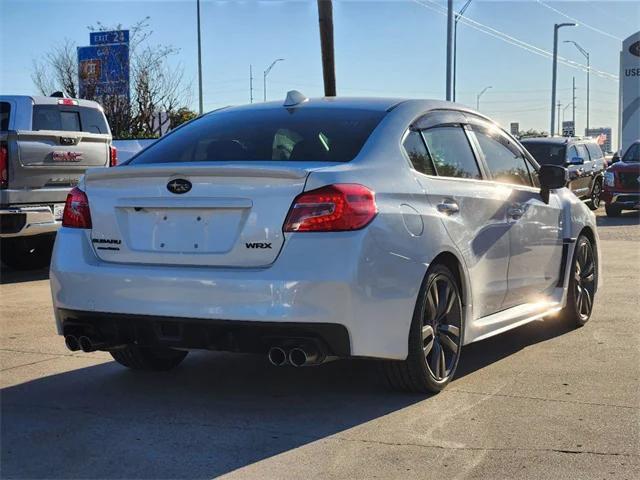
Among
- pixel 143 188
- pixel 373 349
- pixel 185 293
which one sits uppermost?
pixel 143 188

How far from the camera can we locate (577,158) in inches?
779

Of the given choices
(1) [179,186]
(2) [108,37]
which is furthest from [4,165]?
(2) [108,37]

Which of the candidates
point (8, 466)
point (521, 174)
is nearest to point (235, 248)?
point (8, 466)

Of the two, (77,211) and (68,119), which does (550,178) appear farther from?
(68,119)

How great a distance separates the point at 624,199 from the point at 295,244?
1747cm

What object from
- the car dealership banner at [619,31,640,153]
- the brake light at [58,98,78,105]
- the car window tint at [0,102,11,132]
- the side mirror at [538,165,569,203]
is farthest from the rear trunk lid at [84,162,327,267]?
the car dealership banner at [619,31,640,153]

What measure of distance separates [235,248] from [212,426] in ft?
2.85

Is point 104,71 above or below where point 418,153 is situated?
above

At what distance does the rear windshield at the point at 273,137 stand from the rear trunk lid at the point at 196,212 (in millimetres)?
348

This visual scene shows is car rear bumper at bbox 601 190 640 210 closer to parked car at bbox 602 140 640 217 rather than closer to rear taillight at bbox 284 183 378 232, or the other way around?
parked car at bbox 602 140 640 217

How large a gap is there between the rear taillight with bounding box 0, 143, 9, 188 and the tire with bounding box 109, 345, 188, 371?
4.95 m

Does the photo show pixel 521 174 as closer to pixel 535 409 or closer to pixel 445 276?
pixel 445 276

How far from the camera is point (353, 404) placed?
483 centimetres

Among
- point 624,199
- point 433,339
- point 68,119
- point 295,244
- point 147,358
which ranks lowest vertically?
point 147,358
